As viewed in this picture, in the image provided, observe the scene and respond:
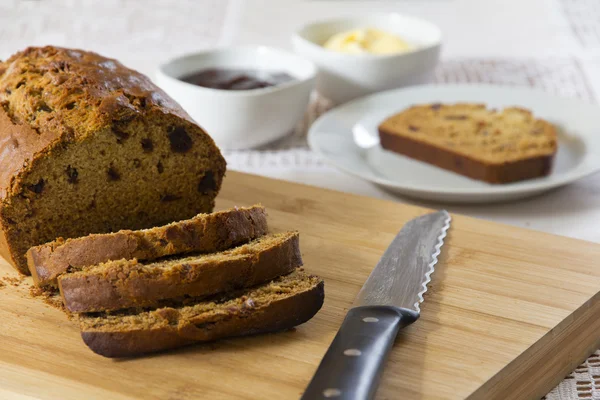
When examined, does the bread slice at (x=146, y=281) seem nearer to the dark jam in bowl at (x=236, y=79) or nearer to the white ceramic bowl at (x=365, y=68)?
the dark jam in bowl at (x=236, y=79)

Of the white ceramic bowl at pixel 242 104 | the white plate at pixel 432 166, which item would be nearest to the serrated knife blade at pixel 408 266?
the white plate at pixel 432 166

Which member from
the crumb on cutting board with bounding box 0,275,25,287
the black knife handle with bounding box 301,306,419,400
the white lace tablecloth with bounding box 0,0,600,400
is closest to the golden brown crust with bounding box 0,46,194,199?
the crumb on cutting board with bounding box 0,275,25,287

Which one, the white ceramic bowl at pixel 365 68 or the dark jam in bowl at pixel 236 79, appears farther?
the white ceramic bowl at pixel 365 68

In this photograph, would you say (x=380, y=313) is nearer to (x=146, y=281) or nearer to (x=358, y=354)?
(x=358, y=354)

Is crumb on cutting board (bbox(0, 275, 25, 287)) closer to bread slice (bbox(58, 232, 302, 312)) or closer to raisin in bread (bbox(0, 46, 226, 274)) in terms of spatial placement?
raisin in bread (bbox(0, 46, 226, 274))

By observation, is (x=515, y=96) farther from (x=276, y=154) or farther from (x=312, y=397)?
(x=312, y=397)
